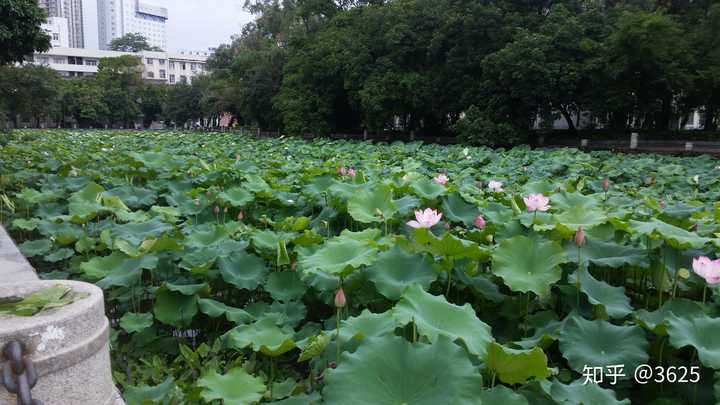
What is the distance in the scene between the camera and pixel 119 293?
273 cm

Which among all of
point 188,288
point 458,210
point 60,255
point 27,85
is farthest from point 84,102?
point 188,288

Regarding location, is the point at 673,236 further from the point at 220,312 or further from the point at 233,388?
the point at 220,312

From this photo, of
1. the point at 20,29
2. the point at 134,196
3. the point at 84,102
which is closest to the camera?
the point at 134,196

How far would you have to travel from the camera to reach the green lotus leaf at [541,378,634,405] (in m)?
1.47

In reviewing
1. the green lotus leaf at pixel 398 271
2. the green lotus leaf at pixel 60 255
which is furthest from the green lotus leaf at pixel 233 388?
the green lotus leaf at pixel 60 255

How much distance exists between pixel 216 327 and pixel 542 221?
62.6 inches

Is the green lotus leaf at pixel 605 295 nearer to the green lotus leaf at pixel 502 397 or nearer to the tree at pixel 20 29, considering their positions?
the green lotus leaf at pixel 502 397

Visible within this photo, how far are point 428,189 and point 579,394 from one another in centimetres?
198

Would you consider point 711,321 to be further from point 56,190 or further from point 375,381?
point 56,190

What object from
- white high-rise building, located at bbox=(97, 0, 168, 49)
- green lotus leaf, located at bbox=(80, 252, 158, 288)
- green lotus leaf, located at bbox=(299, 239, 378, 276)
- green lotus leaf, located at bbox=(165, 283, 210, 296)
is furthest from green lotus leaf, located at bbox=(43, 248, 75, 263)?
white high-rise building, located at bbox=(97, 0, 168, 49)

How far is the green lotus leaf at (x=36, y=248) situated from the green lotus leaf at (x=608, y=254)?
297 centimetres

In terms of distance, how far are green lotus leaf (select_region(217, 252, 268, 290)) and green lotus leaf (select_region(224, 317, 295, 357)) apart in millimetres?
365

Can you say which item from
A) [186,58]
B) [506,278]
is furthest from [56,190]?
[186,58]

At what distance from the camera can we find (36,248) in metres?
3.40
